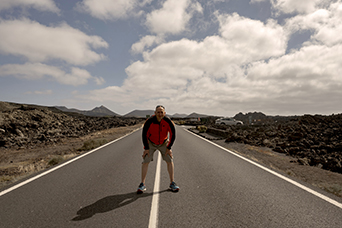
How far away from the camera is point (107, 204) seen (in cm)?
432

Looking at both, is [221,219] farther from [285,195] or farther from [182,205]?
[285,195]

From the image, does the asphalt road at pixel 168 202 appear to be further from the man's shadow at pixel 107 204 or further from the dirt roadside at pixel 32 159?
the dirt roadside at pixel 32 159

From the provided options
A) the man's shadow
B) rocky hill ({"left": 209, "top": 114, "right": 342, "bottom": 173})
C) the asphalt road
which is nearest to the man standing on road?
the man's shadow

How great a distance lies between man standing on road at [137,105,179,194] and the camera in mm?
5047

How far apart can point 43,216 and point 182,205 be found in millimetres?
2466

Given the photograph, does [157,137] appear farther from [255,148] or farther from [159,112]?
[255,148]

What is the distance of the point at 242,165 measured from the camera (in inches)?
308

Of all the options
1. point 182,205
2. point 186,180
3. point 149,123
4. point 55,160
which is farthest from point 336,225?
point 55,160

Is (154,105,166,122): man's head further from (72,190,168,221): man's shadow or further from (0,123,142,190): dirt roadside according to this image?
(0,123,142,190): dirt roadside

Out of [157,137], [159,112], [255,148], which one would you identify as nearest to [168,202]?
[157,137]

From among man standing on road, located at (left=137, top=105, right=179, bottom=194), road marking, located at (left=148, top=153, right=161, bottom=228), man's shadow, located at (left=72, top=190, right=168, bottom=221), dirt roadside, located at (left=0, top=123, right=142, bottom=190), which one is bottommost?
dirt roadside, located at (left=0, top=123, right=142, bottom=190)

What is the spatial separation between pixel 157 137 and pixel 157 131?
156 millimetres

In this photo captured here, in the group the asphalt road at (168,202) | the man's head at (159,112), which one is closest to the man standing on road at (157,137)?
the man's head at (159,112)

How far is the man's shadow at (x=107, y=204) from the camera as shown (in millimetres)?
3884
